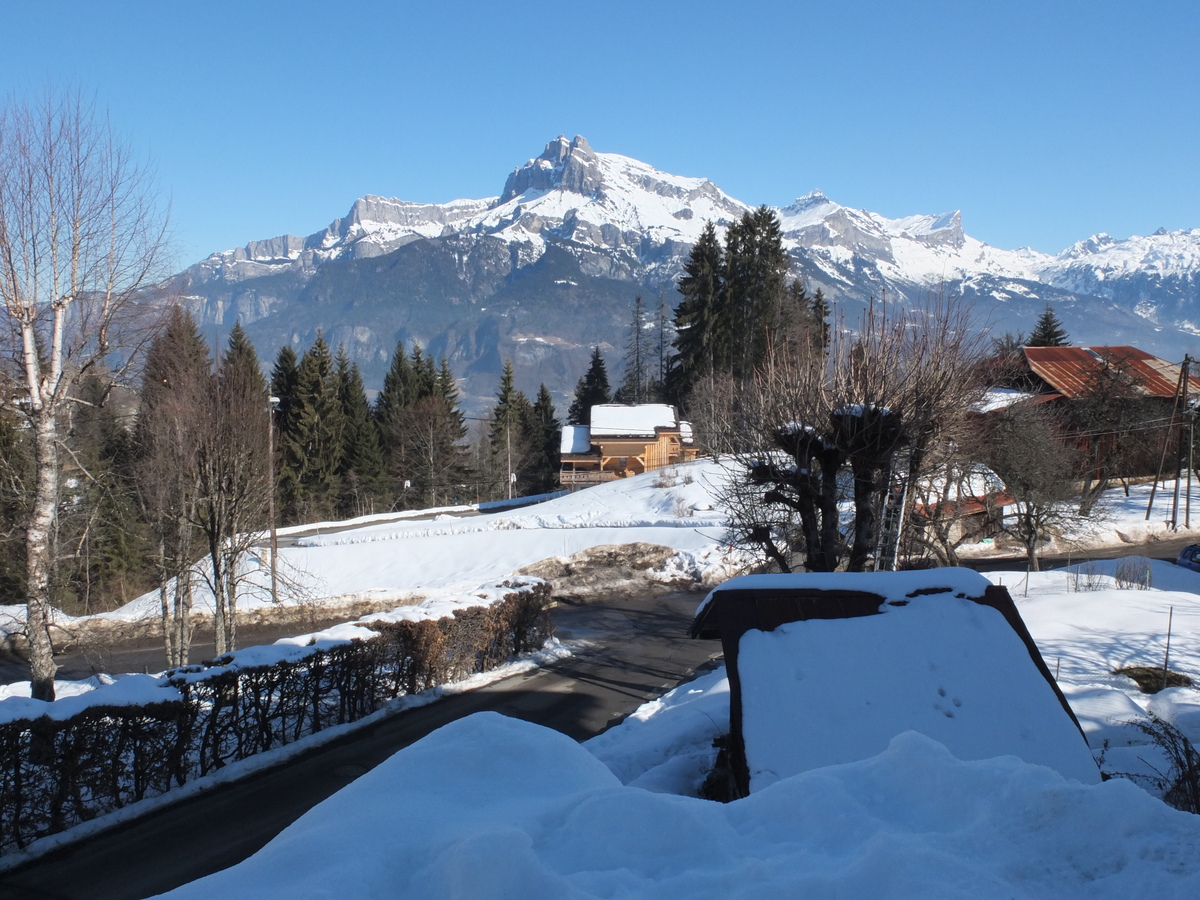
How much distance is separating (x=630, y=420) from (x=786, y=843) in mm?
56341

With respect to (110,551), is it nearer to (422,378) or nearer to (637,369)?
(422,378)

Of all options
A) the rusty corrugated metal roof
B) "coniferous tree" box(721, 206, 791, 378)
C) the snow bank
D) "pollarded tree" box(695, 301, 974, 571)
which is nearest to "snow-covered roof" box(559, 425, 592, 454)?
"coniferous tree" box(721, 206, 791, 378)

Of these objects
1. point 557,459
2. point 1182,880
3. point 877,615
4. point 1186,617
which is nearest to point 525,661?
point 877,615

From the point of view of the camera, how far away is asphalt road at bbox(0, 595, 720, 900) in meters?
7.21

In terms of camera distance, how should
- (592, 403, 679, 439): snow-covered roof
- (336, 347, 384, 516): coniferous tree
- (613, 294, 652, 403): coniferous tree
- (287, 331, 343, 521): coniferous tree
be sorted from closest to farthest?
1. (287, 331, 343, 521): coniferous tree
2. (336, 347, 384, 516): coniferous tree
3. (592, 403, 679, 439): snow-covered roof
4. (613, 294, 652, 403): coniferous tree

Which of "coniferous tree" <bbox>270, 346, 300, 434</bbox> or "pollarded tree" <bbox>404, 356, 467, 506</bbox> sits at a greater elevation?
"coniferous tree" <bbox>270, 346, 300, 434</bbox>

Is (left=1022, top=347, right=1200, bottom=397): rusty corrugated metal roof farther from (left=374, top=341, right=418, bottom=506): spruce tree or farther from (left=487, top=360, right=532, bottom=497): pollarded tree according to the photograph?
(left=374, top=341, right=418, bottom=506): spruce tree

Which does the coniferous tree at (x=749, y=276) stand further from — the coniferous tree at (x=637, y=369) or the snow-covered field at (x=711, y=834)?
the snow-covered field at (x=711, y=834)

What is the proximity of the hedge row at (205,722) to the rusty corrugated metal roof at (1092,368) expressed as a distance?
1589 inches

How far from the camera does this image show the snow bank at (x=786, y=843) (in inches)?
99.8

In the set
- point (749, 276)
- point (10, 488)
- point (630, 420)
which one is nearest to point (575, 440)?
point (630, 420)

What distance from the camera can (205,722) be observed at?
10016mm

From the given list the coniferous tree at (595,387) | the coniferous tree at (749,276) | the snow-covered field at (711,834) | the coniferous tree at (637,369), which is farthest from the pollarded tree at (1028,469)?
the coniferous tree at (637,369)

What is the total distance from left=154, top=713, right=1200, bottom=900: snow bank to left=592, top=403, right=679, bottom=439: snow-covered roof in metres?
54.0
